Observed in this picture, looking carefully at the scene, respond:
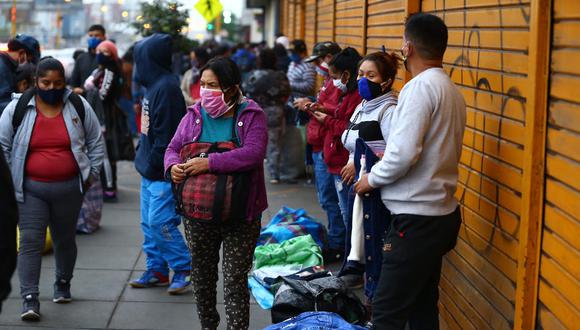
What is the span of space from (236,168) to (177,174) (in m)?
0.36

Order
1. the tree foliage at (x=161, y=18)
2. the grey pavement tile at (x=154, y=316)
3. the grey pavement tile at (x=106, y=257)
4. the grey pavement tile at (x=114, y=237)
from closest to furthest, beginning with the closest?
the grey pavement tile at (x=154, y=316), the grey pavement tile at (x=106, y=257), the grey pavement tile at (x=114, y=237), the tree foliage at (x=161, y=18)

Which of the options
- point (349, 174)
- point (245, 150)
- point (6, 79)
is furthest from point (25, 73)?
point (349, 174)

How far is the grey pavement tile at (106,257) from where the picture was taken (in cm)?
779

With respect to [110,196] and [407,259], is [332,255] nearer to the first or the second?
[407,259]

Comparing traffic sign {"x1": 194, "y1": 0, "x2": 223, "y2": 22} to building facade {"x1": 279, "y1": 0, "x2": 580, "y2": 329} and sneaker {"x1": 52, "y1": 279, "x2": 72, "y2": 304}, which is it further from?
building facade {"x1": 279, "y1": 0, "x2": 580, "y2": 329}

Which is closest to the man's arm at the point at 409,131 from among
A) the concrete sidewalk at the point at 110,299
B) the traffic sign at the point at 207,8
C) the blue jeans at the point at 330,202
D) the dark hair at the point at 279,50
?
the concrete sidewalk at the point at 110,299

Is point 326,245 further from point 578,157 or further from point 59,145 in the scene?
point 578,157

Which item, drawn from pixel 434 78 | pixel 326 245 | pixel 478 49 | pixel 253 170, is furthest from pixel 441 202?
pixel 326 245

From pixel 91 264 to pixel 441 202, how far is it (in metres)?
4.44

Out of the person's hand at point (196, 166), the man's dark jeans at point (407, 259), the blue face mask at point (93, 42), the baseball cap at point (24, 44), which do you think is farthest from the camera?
the blue face mask at point (93, 42)

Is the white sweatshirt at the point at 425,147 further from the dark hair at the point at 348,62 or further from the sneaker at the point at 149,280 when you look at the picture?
the sneaker at the point at 149,280

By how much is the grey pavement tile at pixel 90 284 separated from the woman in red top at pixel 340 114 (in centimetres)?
191

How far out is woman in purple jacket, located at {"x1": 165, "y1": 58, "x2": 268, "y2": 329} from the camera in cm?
519

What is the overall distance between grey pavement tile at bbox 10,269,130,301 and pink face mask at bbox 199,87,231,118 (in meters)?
2.23
